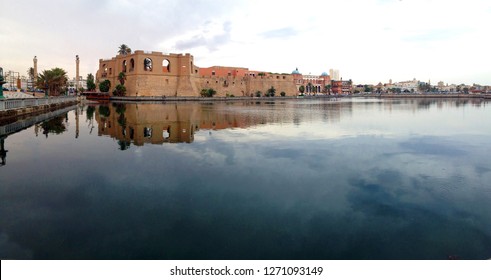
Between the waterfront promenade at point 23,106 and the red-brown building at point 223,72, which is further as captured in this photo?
the red-brown building at point 223,72

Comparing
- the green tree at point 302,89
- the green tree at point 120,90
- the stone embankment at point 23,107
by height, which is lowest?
the stone embankment at point 23,107

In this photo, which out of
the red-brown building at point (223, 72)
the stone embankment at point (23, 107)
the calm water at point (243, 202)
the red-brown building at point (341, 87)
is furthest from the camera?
the red-brown building at point (341, 87)

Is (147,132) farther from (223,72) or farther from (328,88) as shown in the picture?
(328,88)

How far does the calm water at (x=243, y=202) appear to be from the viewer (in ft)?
17.0

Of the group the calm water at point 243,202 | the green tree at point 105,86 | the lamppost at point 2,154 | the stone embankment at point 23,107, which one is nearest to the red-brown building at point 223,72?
the green tree at point 105,86

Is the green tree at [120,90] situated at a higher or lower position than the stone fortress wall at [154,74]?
lower

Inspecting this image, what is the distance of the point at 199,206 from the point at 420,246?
4000 mm

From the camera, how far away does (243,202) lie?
7.08 m

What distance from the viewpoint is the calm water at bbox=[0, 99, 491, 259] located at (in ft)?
17.0

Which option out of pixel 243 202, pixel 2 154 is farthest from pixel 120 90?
pixel 243 202

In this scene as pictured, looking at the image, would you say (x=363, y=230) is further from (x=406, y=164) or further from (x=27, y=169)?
(x=27, y=169)

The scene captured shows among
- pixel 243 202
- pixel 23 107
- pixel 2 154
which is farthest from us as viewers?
pixel 23 107

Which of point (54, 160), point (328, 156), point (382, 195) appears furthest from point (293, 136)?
point (54, 160)

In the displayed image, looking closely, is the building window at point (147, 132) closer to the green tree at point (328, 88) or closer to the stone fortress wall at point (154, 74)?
the stone fortress wall at point (154, 74)
